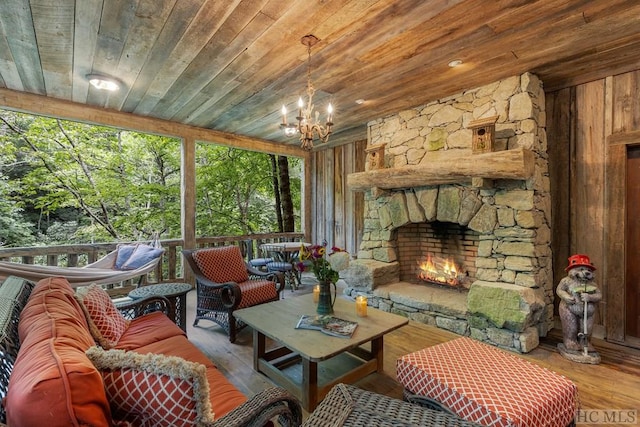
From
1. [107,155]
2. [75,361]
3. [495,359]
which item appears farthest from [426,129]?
[107,155]

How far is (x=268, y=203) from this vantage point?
8.48m

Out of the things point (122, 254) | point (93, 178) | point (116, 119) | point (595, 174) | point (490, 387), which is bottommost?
point (490, 387)

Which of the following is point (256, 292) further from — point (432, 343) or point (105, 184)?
point (105, 184)

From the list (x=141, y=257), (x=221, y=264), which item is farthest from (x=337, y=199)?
(x=141, y=257)

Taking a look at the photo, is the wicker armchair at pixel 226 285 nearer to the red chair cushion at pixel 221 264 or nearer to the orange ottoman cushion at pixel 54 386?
the red chair cushion at pixel 221 264

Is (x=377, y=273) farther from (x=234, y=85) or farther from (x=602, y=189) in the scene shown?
(x=234, y=85)

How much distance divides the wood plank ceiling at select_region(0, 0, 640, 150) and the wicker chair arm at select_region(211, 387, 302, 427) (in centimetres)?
224

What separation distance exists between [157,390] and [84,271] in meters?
3.24

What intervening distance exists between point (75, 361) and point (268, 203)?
7.69 meters

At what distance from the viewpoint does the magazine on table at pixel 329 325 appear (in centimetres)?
206

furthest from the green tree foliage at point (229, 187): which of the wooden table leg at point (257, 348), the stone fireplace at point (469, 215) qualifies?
the wooden table leg at point (257, 348)

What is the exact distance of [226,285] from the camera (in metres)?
2.93

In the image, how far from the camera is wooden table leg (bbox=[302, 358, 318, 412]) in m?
1.95

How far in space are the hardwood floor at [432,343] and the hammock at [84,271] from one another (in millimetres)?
985
